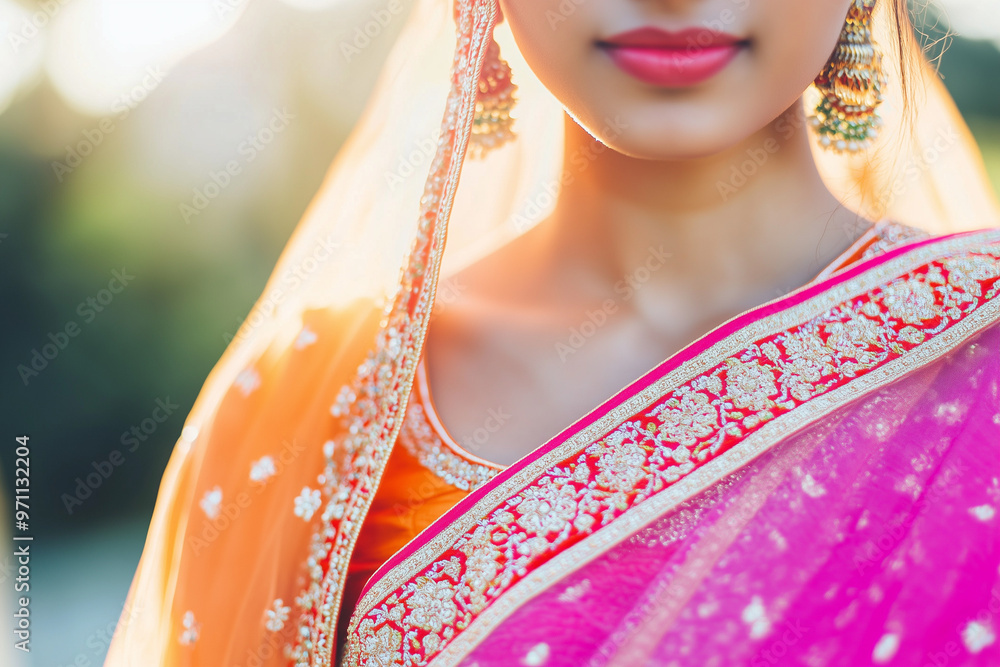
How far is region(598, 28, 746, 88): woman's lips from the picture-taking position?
639mm

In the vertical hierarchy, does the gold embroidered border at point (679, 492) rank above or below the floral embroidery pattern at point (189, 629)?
below

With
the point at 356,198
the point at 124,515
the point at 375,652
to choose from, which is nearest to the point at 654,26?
the point at 356,198

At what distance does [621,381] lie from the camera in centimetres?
82

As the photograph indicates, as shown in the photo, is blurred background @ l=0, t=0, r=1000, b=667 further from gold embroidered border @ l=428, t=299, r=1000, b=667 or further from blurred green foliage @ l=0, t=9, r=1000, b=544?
gold embroidered border @ l=428, t=299, r=1000, b=667

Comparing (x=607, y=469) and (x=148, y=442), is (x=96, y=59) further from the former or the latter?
(x=607, y=469)

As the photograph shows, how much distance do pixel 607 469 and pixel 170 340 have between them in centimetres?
218

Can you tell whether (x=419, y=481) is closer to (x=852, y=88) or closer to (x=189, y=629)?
(x=189, y=629)

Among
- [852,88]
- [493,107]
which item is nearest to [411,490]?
[493,107]

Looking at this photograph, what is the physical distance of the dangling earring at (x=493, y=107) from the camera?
0.97 meters

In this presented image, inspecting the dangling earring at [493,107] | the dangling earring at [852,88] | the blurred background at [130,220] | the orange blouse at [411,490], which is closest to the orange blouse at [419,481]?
the orange blouse at [411,490]

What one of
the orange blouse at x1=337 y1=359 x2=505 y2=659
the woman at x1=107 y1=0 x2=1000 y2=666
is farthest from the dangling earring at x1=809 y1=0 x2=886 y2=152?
the orange blouse at x1=337 y1=359 x2=505 y2=659

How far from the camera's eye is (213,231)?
96.0 inches

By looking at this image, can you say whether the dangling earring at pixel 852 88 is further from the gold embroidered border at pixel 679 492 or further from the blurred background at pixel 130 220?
the blurred background at pixel 130 220

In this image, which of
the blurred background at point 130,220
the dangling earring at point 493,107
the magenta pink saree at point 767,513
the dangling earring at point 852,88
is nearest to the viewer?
the magenta pink saree at point 767,513
